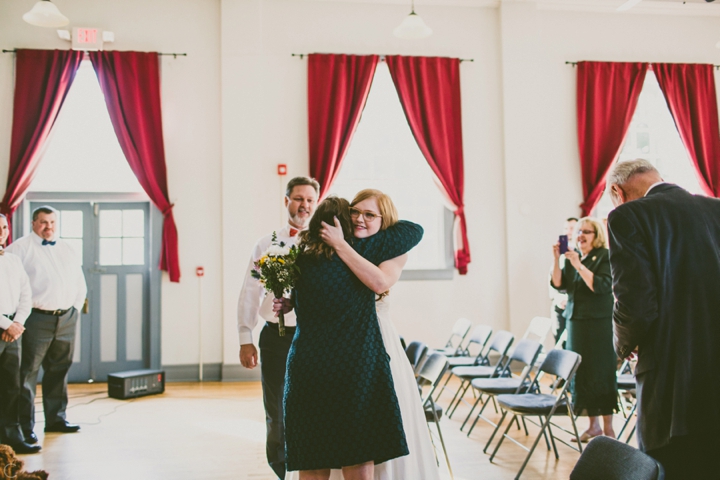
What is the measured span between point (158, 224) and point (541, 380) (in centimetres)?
500

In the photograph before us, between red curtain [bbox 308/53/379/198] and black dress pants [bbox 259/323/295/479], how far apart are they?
4.19 metres

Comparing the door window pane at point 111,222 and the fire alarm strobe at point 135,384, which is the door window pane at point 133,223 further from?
the fire alarm strobe at point 135,384

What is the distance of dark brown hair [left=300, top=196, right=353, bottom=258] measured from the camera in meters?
2.22

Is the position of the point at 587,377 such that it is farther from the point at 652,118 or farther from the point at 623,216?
the point at 652,118

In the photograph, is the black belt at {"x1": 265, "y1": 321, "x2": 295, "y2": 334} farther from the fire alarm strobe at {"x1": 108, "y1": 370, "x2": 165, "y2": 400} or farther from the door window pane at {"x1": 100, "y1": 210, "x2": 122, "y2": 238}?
the door window pane at {"x1": 100, "y1": 210, "x2": 122, "y2": 238}

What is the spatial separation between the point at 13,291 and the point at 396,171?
15.4 feet

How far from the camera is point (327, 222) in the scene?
2.26 m

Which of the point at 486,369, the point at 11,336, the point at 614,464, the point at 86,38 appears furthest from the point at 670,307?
the point at 86,38

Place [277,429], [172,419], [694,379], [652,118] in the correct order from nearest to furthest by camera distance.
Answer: [694,379] → [277,429] → [172,419] → [652,118]

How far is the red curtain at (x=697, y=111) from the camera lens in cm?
783

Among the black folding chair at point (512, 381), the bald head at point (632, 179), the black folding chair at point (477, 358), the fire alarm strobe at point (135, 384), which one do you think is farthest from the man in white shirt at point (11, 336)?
the bald head at point (632, 179)

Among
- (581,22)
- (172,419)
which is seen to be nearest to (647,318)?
(172,419)

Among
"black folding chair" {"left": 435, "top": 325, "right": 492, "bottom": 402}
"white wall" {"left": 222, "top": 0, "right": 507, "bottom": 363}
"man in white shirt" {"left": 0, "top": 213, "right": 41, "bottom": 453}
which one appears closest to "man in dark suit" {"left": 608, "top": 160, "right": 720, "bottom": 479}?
"black folding chair" {"left": 435, "top": 325, "right": 492, "bottom": 402}

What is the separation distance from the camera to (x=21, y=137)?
22.6ft
